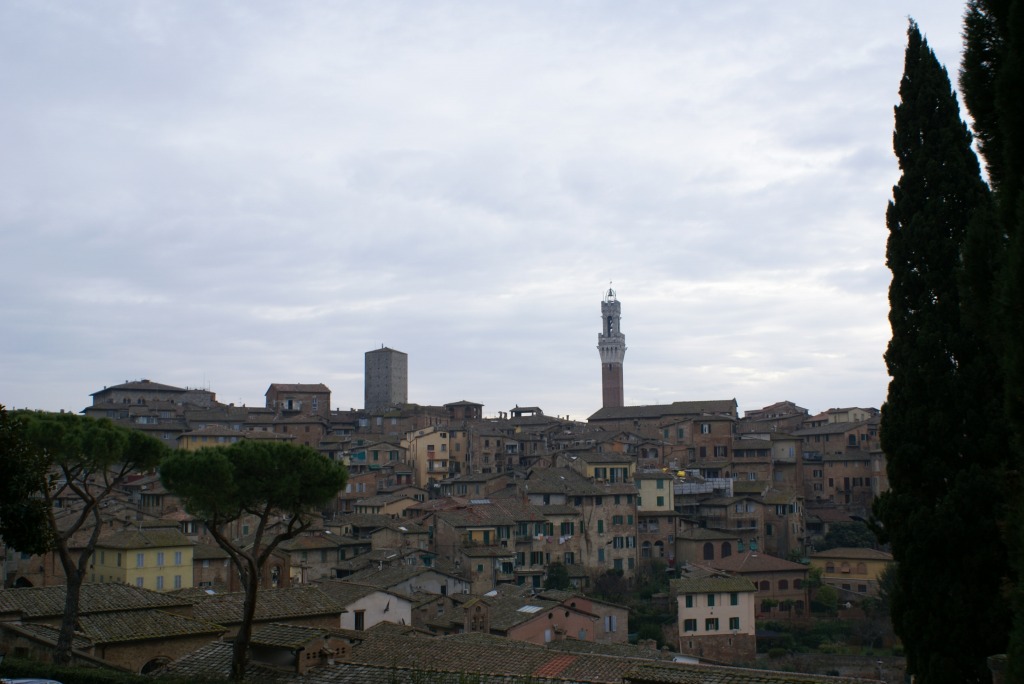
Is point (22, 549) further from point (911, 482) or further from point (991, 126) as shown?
point (991, 126)

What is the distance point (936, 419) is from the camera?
1377 centimetres

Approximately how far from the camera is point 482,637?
31859 millimetres

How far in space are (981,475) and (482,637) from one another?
21.6m

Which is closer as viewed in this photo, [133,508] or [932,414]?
[932,414]

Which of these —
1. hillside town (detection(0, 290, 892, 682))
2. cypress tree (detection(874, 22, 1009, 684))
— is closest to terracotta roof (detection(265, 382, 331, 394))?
hillside town (detection(0, 290, 892, 682))

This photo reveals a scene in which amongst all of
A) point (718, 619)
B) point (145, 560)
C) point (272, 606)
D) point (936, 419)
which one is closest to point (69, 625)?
point (272, 606)

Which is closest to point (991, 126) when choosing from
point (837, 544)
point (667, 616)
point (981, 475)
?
point (981, 475)

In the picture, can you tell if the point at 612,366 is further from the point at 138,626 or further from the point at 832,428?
the point at 138,626

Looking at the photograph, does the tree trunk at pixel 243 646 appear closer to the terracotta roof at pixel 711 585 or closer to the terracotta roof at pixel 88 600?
the terracotta roof at pixel 88 600

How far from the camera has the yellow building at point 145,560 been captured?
46.5 meters

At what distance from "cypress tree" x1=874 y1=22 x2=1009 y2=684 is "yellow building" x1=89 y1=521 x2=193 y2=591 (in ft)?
133

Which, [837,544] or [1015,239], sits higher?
[1015,239]

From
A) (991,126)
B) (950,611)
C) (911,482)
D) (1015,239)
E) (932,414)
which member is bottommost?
(950,611)

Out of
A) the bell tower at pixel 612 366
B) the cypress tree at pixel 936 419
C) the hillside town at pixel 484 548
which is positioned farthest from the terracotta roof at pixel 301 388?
the cypress tree at pixel 936 419
